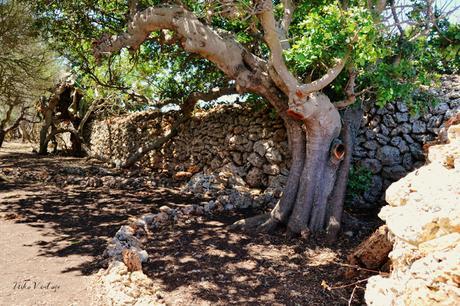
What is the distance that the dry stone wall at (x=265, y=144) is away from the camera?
686cm

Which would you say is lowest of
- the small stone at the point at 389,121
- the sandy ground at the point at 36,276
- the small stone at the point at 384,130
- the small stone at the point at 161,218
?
the sandy ground at the point at 36,276

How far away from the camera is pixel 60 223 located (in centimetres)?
554

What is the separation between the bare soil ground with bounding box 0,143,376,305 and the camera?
3.42 meters

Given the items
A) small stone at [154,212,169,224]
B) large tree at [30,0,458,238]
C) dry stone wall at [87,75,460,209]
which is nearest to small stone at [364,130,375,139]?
dry stone wall at [87,75,460,209]

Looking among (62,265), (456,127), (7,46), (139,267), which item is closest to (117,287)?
(139,267)

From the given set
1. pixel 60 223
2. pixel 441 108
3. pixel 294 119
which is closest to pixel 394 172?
pixel 441 108

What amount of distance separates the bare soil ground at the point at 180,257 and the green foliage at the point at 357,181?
0.98 metres

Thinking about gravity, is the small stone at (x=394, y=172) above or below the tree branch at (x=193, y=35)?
below

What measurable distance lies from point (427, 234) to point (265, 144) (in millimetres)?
6166

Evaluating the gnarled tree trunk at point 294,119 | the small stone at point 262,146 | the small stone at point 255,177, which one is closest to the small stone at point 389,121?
the gnarled tree trunk at point 294,119

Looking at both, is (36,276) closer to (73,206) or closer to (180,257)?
(180,257)

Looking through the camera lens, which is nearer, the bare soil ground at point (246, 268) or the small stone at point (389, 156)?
the bare soil ground at point (246, 268)

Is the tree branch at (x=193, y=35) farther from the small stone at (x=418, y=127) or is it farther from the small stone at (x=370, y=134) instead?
the small stone at (x=418, y=127)

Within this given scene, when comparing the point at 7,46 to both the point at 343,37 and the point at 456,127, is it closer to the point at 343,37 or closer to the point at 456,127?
the point at 343,37
